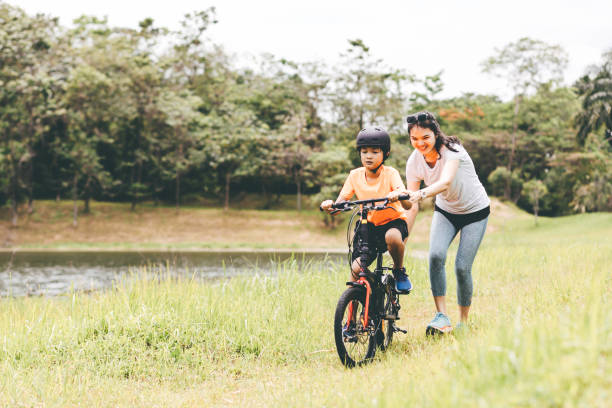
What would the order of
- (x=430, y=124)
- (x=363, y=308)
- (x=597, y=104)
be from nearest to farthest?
1. (x=363, y=308)
2. (x=430, y=124)
3. (x=597, y=104)

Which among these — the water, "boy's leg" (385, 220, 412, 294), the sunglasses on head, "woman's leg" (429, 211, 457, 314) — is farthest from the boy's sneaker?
the water

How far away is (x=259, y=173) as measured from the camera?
35.2 m

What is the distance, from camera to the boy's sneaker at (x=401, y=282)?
4273 mm

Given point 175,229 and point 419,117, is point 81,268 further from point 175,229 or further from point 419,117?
point 419,117

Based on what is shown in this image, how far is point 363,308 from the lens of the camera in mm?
3895

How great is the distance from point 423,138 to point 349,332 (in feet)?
5.45

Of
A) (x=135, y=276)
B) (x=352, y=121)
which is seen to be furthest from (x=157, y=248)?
(x=135, y=276)

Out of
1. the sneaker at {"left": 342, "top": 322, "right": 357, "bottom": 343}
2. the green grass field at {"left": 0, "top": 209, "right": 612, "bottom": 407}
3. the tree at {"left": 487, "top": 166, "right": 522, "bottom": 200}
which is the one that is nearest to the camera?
the green grass field at {"left": 0, "top": 209, "right": 612, "bottom": 407}

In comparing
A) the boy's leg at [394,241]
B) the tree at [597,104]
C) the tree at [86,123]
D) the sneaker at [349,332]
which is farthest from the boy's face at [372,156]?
the tree at [597,104]

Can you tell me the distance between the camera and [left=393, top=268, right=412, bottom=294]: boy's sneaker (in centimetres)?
427

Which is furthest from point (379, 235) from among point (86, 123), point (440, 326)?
point (86, 123)

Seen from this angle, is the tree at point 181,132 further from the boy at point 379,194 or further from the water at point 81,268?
the boy at point 379,194

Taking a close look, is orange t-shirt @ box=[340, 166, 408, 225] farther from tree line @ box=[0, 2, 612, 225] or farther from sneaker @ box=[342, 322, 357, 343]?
tree line @ box=[0, 2, 612, 225]

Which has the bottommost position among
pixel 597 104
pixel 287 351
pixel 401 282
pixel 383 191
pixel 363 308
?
pixel 287 351
